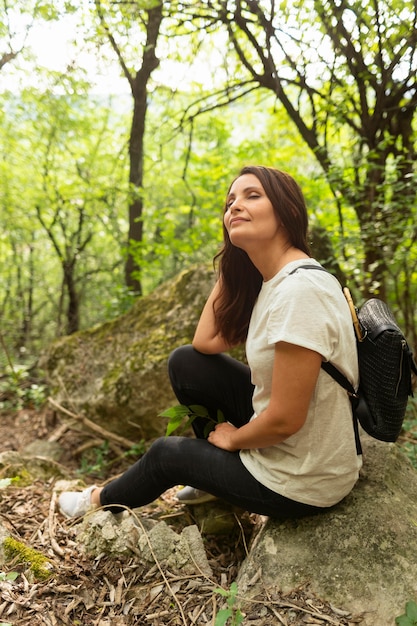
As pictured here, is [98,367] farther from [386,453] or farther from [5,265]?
[5,265]

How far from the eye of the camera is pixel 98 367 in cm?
418

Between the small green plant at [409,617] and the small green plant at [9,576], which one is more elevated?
the small green plant at [409,617]

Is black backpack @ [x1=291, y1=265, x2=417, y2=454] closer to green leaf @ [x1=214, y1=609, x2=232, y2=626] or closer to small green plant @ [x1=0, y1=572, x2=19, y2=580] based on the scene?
green leaf @ [x1=214, y1=609, x2=232, y2=626]

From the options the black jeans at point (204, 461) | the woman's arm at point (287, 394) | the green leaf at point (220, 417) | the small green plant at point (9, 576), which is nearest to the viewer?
the woman's arm at point (287, 394)

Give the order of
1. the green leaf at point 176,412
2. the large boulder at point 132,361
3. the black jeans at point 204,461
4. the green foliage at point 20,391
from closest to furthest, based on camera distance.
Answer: the black jeans at point 204,461 < the green leaf at point 176,412 < the large boulder at point 132,361 < the green foliage at point 20,391

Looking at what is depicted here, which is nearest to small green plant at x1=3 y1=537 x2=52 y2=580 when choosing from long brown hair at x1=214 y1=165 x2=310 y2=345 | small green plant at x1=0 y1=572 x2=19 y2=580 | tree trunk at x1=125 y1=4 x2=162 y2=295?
small green plant at x1=0 y1=572 x2=19 y2=580

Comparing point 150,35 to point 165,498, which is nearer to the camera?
point 165,498

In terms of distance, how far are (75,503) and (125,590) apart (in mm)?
680

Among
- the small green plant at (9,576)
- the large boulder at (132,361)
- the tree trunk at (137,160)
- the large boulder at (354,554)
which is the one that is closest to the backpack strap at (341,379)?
the large boulder at (354,554)

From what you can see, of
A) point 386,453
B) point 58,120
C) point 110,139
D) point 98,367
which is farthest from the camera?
point 110,139

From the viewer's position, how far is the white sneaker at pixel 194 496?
2219 millimetres

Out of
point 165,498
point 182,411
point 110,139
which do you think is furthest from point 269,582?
point 110,139

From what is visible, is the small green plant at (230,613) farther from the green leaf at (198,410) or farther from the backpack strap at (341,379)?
the green leaf at (198,410)

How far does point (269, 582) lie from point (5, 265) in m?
9.75
